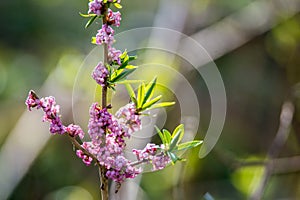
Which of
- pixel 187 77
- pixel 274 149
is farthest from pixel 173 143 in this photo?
pixel 187 77

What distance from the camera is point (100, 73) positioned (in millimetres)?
350

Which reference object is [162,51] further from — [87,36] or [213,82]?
[87,36]

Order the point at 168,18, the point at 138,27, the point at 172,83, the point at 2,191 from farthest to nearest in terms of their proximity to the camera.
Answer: the point at 138,27
the point at 168,18
the point at 172,83
the point at 2,191

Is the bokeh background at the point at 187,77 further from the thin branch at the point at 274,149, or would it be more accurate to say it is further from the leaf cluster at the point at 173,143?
the leaf cluster at the point at 173,143

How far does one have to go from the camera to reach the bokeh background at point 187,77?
1.32m

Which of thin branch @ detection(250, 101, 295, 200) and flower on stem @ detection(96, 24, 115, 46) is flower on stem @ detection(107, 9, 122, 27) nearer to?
flower on stem @ detection(96, 24, 115, 46)

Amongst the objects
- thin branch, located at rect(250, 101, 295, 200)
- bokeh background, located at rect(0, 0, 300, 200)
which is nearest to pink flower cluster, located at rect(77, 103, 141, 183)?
thin branch, located at rect(250, 101, 295, 200)

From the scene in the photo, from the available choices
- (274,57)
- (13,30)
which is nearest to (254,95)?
(274,57)

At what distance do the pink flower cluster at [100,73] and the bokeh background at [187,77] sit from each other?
757 mm

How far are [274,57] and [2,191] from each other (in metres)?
0.96

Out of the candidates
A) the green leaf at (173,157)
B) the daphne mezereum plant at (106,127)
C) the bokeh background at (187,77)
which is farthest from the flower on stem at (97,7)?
the bokeh background at (187,77)

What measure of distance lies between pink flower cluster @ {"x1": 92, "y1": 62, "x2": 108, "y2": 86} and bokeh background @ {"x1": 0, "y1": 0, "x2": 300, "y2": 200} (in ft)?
2.48

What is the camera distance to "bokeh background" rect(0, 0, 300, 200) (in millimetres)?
1319

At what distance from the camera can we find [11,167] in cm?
111
